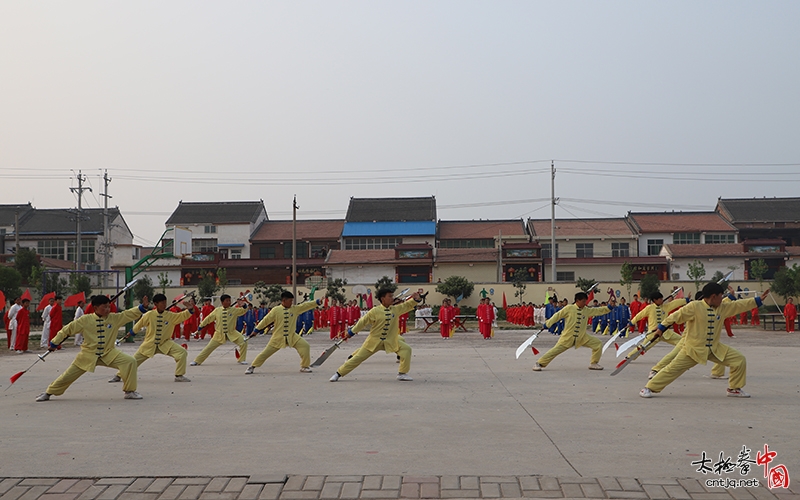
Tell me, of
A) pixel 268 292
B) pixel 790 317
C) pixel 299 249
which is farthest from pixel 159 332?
pixel 299 249

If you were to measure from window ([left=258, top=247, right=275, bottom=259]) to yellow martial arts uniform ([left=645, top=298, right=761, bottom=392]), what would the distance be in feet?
163

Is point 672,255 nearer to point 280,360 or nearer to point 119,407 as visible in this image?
point 280,360

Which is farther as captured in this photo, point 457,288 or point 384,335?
point 457,288

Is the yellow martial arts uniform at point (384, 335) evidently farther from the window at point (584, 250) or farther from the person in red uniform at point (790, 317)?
the window at point (584, 250)

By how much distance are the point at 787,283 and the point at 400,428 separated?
129 feet

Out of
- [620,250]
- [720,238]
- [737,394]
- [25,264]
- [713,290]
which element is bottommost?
[737,394]

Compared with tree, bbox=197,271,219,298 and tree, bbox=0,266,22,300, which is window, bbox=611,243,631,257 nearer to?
tree, bbox=197,271,219,298

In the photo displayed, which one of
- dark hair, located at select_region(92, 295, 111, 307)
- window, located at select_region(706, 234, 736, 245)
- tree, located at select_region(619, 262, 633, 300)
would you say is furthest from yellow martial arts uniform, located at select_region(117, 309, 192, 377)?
window, located at select_region(706, 234, 736, 245)

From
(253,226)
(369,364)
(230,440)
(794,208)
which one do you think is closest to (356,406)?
(230,440)

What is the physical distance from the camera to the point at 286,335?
13.0m

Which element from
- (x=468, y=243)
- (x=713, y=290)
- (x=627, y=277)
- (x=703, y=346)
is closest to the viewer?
(x=703, y=346)

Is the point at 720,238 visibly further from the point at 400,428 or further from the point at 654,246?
the point at 400,428

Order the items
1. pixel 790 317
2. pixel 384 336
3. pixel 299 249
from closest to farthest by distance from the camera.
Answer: pixel 384 336 → pixel 790 317 → pixel 299 249

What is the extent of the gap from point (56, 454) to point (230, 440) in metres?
1.42
